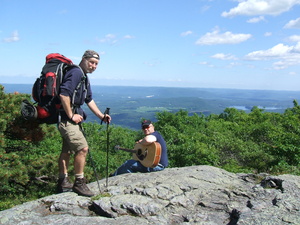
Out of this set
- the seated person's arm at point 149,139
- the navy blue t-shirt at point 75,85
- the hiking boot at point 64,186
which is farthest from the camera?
the seated person's arm at point 149,139

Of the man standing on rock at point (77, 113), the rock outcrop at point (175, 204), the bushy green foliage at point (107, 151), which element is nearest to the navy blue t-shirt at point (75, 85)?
the man standing on rock at point (77, 113)

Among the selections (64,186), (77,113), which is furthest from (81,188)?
(77,113)

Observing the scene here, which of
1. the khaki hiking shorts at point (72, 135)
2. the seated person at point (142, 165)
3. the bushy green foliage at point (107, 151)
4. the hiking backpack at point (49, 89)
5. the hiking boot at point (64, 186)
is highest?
the hiking backpack at point (49, 89)

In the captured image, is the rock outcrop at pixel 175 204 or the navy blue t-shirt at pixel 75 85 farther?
the navy blue t-shirt at pixel 75 85

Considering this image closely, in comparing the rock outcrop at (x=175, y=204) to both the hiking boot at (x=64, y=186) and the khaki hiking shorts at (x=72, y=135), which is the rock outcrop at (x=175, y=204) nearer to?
the hiking boot at (x=64, y=186)

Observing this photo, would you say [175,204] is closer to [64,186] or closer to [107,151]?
[107,151]

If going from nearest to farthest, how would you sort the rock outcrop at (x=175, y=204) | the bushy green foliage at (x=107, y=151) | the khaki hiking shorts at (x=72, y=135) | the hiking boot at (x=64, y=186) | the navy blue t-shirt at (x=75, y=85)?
1. the rock outcrop at (x=175, y=204)
2. the navy blue t-shirt at (x=75, y=85)
3. the khaki hiking shorts at (x=72, y=135)
4. the hiking boot at (x=64, y=186)
5. the bushy green foliage at (x=107, y=151)

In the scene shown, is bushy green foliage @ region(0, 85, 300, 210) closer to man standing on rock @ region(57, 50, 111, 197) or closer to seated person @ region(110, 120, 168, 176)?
man standing on rock @ region(57, 50, 111, 197)

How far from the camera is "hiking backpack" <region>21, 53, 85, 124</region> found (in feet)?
15.6

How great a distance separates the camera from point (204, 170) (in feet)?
20.6

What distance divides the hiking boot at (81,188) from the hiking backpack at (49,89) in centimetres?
107

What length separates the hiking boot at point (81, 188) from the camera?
5.03 metres

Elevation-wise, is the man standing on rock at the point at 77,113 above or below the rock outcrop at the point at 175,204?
above

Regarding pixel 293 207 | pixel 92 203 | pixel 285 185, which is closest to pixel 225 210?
pixel 293 207
